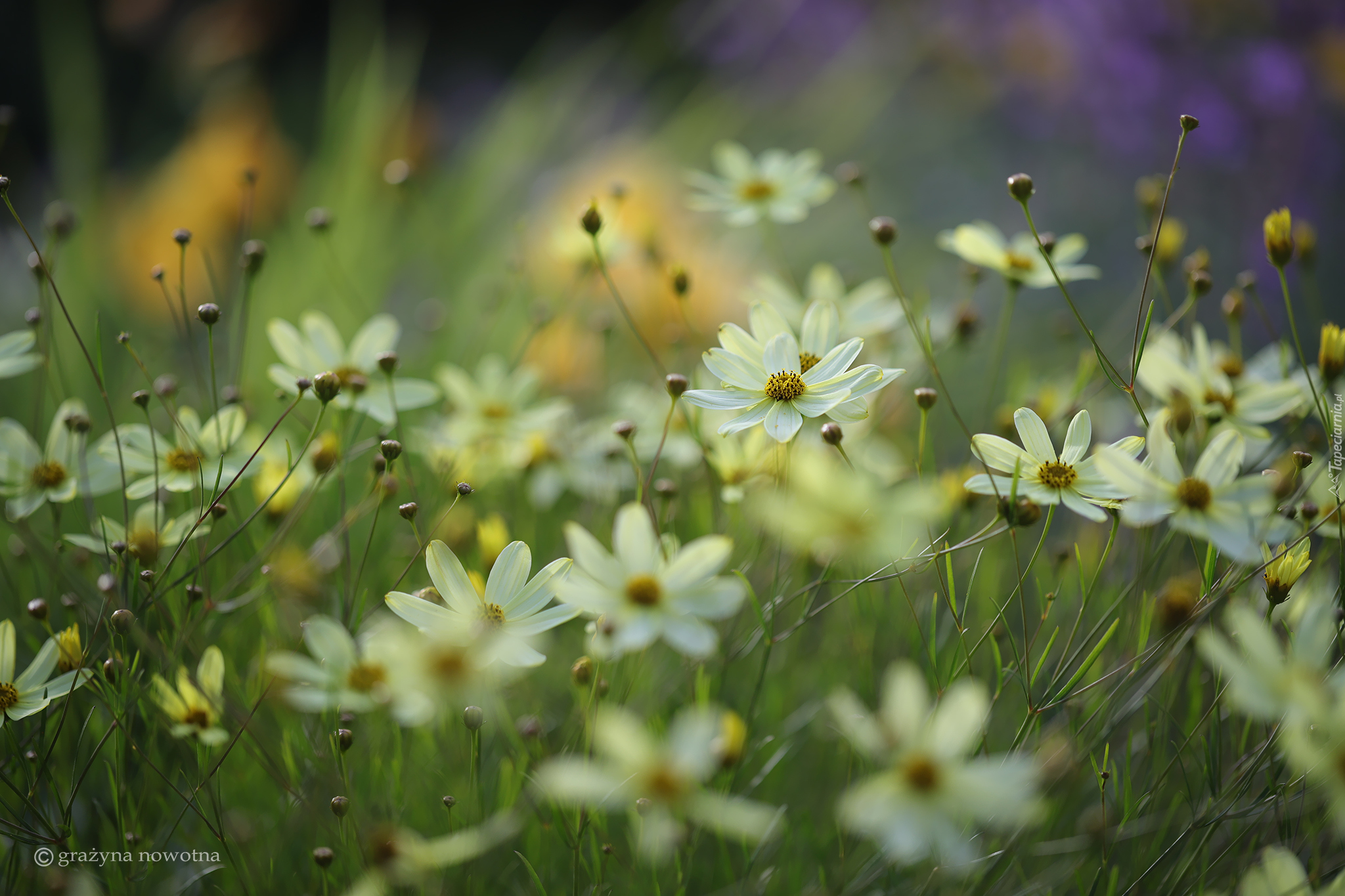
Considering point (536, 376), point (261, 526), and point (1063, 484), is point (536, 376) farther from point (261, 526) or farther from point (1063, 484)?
point (1063, 484)

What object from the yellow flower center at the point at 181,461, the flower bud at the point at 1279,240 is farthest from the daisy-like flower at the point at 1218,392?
the yellow flower center at the point at 181,461

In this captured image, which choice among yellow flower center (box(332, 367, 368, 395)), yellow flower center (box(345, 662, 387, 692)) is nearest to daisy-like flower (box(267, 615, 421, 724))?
yellow flower center (box(345, 662, 387, 692))

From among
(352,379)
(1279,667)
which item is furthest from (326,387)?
(1279,667)

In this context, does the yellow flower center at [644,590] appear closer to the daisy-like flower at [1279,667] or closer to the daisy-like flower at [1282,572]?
the daisy-like flower at [1279,667]

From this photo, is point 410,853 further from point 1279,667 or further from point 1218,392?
point 1218,392

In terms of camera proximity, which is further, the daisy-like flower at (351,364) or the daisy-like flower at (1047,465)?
the daisy-like flower at (351,364)

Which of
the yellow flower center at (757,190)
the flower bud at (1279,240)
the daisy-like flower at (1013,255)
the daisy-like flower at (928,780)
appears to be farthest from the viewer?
the yellow flower center at (757,190)
